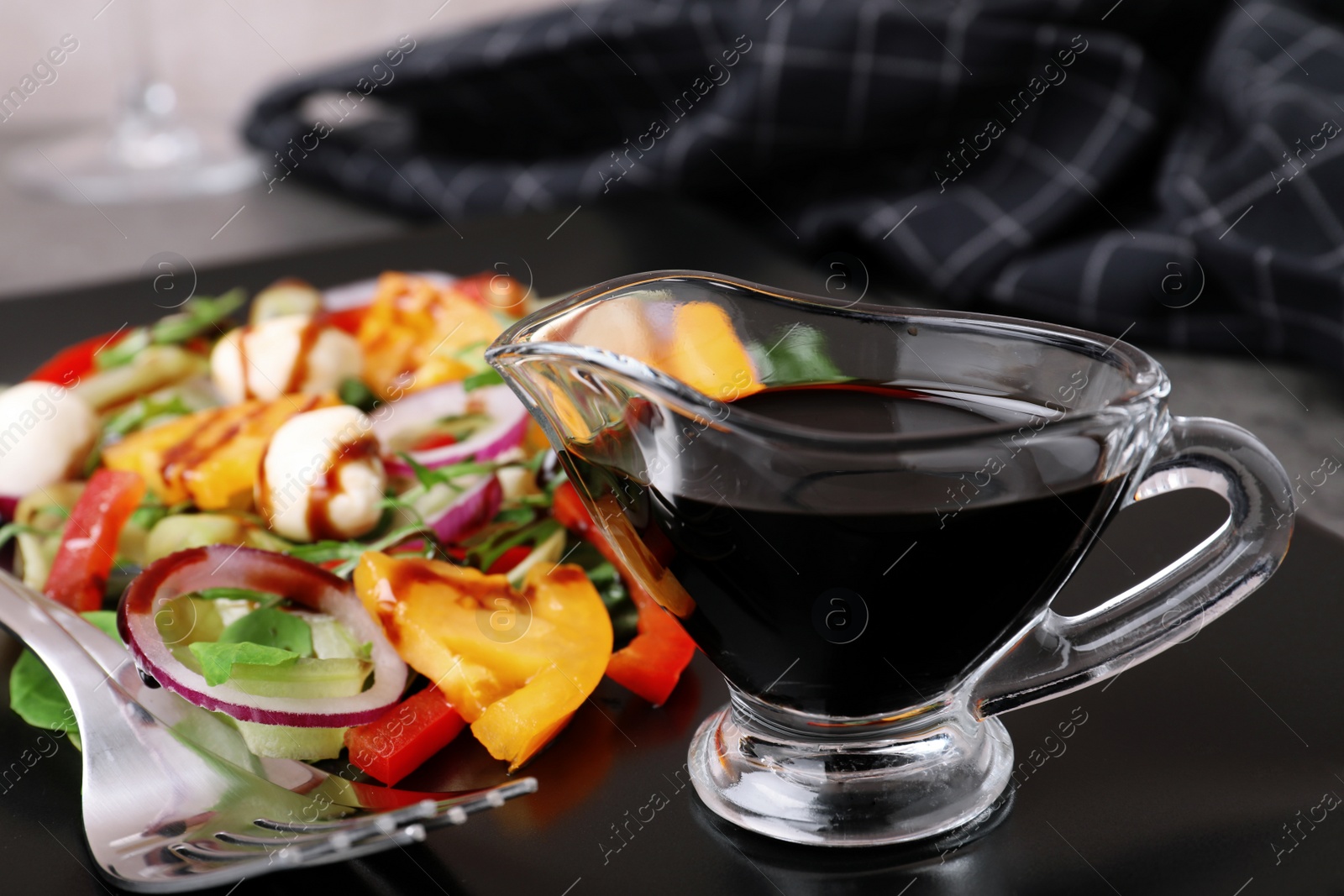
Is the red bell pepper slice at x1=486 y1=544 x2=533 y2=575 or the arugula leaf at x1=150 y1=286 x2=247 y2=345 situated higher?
the arugula leaf at x1=150 y1=286 x2=247 y2=345

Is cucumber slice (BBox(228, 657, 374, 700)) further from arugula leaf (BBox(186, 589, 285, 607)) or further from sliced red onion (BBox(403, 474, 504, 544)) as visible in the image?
sliced red onion (BBox(403, 474, 504, 544))

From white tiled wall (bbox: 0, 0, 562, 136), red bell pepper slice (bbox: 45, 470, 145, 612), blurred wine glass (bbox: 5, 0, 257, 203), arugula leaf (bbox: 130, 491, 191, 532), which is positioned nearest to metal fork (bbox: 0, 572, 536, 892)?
red bell pepper slice (bbox: 45, 470, 145, 612)

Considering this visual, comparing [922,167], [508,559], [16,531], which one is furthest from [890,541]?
[922,167]

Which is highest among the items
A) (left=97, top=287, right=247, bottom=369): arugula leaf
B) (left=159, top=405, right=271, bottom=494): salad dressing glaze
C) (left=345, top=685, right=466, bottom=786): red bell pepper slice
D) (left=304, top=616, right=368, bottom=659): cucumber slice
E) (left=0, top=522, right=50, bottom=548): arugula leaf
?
(left=97, top=287, right=247, bottom=369): arugula leaf

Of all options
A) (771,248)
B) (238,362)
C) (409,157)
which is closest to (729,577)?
(238,362)

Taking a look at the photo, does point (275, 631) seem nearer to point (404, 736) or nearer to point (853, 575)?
point (404, 736)
